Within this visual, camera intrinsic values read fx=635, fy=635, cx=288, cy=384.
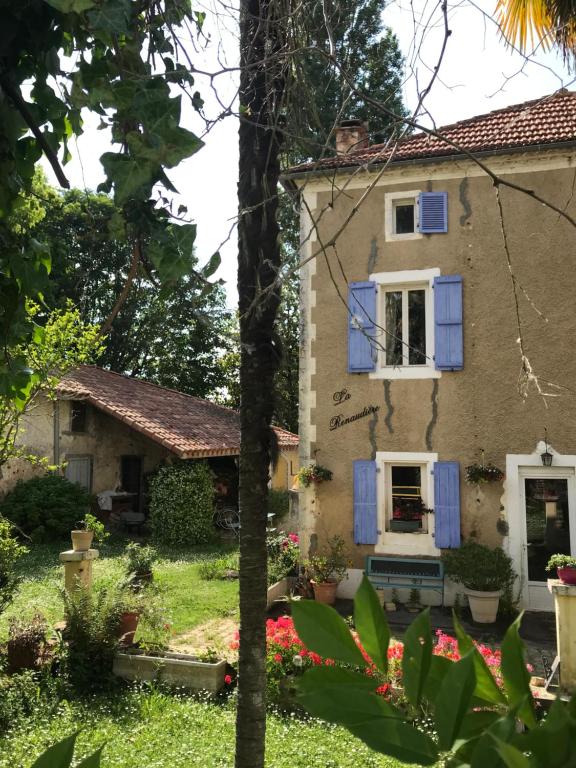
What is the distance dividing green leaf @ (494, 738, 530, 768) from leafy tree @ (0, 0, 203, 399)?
1.21m

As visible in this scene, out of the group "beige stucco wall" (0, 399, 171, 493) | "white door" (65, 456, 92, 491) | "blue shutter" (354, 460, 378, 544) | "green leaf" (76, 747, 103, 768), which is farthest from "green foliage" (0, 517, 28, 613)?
"white door" (65, 456, 92, 491)

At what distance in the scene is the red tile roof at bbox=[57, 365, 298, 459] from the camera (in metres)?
16.1

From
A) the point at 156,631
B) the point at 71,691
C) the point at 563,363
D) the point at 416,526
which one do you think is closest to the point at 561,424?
the point at 563,363

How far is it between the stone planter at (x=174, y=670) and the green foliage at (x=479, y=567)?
419 centimetres

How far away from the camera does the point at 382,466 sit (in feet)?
33.7

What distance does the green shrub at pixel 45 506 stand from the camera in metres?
14.4

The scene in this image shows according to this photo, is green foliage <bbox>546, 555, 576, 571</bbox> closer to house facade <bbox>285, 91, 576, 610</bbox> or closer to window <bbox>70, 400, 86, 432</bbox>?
house facade <bbox>285, 91, 576, 610</bbox>

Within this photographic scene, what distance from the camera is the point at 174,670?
643cm

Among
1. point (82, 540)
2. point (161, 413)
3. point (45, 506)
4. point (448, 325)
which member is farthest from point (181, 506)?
point (448, 325)

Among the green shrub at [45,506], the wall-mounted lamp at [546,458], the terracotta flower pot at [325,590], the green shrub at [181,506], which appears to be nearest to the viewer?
the wall-mounted lamp at [546,458]

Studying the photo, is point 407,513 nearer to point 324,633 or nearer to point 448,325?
point 448,325

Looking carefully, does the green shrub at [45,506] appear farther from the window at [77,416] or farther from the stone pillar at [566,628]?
the stone pillar at [566,628]

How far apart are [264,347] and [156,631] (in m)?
5.51

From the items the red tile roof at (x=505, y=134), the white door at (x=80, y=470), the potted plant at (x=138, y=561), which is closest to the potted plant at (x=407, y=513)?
the potted plant at (x=138, y=561)
